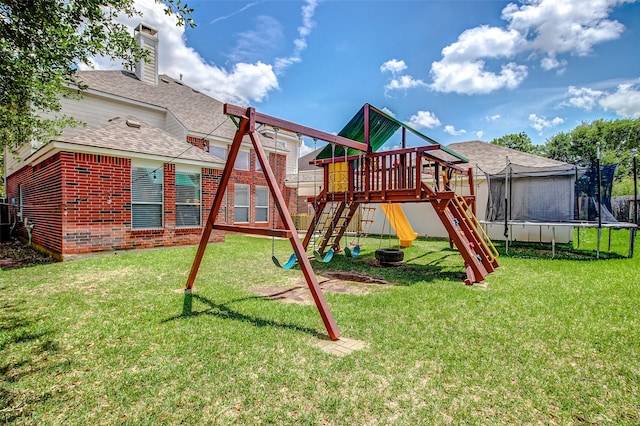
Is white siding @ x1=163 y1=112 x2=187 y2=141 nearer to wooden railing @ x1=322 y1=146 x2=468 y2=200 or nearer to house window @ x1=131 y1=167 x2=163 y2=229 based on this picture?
house window @ x1=131 y1=167 x2=163 y2=229

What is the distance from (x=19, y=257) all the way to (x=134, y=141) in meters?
4.37

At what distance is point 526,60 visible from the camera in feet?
59.9

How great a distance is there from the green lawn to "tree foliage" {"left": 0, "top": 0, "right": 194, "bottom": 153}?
3031 millimetres

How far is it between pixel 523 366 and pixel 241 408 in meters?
2.53

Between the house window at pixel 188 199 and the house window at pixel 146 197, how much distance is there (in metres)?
0.59

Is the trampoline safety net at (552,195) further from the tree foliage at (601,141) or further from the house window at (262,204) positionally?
the tree foliage at (601,141)

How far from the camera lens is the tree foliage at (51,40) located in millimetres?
3814

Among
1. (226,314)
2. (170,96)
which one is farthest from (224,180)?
(170,96)

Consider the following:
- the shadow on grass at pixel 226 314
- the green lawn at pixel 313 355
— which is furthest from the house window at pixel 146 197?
the shadow on grass at pixel 226 314

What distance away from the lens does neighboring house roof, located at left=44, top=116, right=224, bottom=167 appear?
8.50 m

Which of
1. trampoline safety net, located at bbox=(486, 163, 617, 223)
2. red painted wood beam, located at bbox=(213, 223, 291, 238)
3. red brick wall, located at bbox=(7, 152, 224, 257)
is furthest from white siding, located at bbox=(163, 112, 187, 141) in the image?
trampoline safety net, located at bbox=(486, 163, 617, 223)

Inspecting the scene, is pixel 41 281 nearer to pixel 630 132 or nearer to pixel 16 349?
pixel 16 349

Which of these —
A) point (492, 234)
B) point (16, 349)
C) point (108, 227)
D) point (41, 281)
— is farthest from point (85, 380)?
point (492, 234)

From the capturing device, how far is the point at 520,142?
4259 cm
